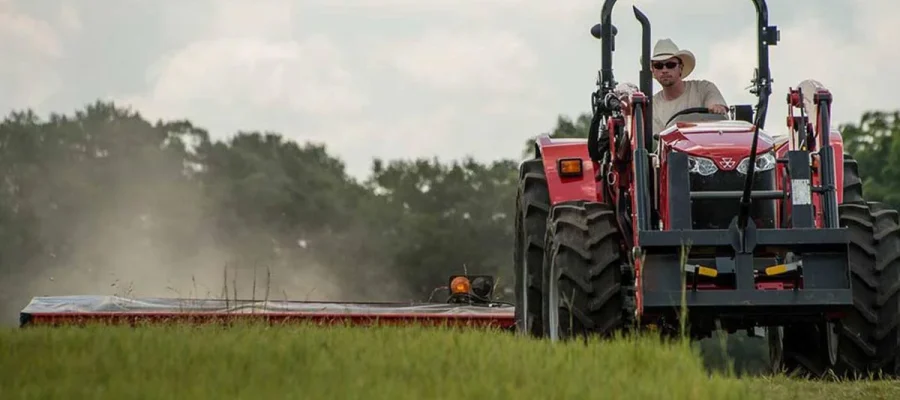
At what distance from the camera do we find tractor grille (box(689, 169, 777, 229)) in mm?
9773

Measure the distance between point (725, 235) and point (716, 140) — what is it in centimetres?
81

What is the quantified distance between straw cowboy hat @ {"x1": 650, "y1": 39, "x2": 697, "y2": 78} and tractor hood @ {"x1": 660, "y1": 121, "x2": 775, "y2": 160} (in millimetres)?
1001

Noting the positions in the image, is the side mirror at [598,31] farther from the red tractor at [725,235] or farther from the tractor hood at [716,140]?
the tractor hood at [716,140]

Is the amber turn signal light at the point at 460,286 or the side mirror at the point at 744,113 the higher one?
the side mirror at the point at 744,113

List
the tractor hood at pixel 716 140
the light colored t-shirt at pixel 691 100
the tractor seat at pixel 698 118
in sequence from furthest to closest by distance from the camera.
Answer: the light colored t-shirt at pixel 691 100 → the tractor seat at pixel 698 118 → the tractor hood at pixel 716 140

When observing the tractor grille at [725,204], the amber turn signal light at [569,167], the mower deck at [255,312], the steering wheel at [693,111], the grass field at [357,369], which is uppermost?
the steering wheel at [693,111]

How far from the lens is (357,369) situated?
7.03 metres

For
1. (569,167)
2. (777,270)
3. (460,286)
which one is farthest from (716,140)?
(460,286)

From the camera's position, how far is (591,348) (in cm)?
793

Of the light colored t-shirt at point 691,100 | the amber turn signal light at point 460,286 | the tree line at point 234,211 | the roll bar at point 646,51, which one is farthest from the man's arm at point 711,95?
the tree line at point 234,211

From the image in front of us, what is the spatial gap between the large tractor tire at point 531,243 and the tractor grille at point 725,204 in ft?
4.32

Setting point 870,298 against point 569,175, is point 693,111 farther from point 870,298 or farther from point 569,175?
point 870,298

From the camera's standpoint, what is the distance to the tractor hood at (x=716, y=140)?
9758 mm

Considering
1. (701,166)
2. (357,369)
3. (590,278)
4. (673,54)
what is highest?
(673,54)
